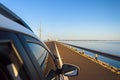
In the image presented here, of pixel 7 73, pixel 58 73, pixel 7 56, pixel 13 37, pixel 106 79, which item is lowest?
pixel 106 79

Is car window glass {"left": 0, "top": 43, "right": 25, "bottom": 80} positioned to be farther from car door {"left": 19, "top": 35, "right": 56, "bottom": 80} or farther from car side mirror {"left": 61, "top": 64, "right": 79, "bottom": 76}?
car side mirror {"left": 61, "top": 64, "right": 79, "bottom": 76}

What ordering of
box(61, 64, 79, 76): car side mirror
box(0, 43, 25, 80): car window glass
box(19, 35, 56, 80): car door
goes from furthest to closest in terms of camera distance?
box(61, 64, 79, 76): car side mirror < box(19, 35, 56, 80): car door < box(0, 43, 25, 80): car window glass

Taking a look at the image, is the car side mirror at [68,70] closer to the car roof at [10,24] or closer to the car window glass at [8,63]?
the car roof at [10,24]

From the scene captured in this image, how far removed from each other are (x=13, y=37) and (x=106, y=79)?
30.3 ft

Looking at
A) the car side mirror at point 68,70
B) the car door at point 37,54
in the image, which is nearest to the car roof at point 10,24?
the car door at point 37,54

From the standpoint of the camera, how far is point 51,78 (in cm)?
316

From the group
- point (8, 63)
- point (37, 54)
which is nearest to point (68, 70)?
point (37, 54)

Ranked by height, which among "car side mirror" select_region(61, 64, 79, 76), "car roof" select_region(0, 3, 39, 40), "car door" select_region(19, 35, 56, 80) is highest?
"car roof" select_region(0, 3, 39, 40)

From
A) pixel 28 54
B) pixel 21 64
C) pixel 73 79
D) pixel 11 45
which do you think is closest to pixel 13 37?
pixel 11 45

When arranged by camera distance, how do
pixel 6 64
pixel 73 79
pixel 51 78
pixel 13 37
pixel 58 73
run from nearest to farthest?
1. pixel 6 64
2. pixel 13 37
3. pixel 51 78
4. pixel 58 73
5. pixel 73 79

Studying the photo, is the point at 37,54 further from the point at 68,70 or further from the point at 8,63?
the point at 8,63

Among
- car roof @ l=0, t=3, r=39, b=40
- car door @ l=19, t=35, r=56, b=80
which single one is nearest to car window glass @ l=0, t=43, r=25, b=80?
car roof @ l=0, t=3, r=39, b=40

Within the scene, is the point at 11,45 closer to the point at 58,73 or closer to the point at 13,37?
the point at 13,37

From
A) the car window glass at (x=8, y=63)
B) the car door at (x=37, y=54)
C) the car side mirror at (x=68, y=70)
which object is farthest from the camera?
the car side mirror at (x=68, y=70)
